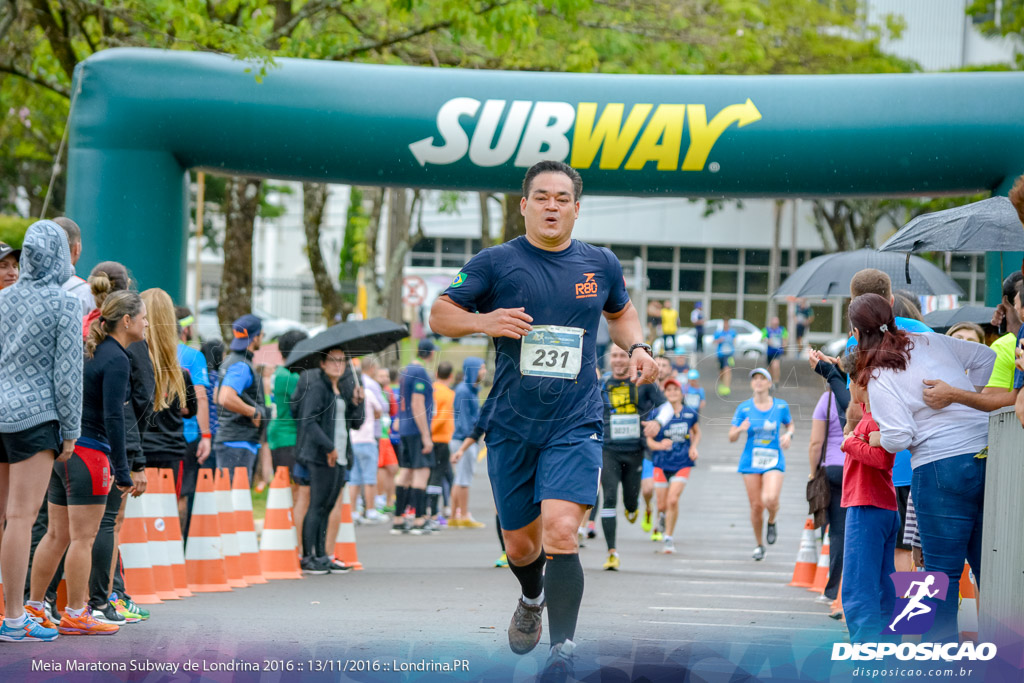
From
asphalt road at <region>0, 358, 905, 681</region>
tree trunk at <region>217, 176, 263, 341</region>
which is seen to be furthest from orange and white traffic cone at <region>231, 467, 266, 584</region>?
tree trunk at <region>217, 176, 263, 341</region>

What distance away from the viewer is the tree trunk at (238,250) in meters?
15.7

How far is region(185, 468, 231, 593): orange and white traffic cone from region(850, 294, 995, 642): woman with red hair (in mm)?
4938

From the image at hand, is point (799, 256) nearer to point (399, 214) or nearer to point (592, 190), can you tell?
point (399, 214)

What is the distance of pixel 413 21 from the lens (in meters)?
17.5

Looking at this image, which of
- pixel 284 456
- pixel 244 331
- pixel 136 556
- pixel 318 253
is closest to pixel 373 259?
pixel 318 253

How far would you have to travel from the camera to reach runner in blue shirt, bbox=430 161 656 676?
4945 mm

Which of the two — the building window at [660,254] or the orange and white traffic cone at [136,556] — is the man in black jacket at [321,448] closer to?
the orange and white traffic cone at [136,556]

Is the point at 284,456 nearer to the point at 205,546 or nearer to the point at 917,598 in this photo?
the point at 205,546

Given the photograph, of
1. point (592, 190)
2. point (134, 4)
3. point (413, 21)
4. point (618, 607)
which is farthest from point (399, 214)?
point (618, 607)

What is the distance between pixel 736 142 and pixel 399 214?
13886mm

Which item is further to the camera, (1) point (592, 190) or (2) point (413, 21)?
(2) point (413, 21)

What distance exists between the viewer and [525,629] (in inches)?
207

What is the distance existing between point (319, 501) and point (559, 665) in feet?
17.7

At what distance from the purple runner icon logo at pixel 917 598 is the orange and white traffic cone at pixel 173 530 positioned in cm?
468
